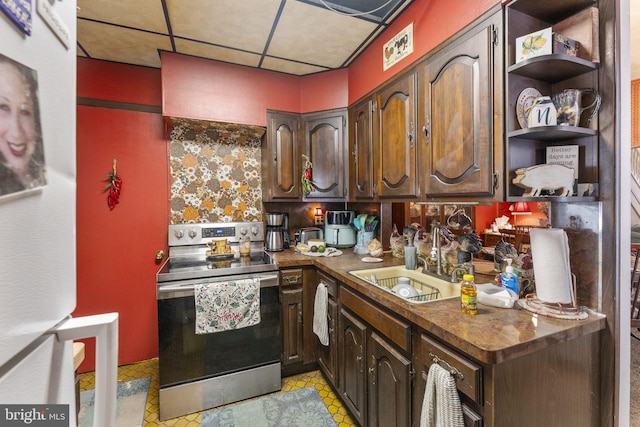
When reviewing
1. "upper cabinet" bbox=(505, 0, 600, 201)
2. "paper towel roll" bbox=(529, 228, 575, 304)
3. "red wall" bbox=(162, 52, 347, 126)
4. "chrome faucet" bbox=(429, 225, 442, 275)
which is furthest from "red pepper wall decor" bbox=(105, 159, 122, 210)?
"paper towel roll" bbox=(529, 228, 575, 304)

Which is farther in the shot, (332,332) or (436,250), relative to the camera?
(332,332)

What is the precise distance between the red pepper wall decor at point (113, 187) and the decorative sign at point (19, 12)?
2.39m

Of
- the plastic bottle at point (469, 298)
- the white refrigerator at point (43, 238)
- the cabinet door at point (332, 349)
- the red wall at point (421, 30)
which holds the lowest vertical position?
the cabinet door at point (332, 349)

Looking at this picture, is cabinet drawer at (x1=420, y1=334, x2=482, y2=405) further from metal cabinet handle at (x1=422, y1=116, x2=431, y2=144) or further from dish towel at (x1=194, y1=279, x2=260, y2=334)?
dish towel at (x1=194, y1=279, x2=260, y2=334)

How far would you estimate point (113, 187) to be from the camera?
7.57 feet

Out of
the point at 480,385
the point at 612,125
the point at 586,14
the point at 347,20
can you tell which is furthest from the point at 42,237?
the point at 347,20

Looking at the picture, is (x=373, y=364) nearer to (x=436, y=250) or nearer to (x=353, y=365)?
(x=353, y=365)

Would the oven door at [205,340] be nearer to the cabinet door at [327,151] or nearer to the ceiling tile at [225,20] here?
the cabinet door at [327,151]

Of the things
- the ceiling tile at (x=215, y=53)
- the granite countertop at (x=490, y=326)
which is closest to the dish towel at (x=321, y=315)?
the granite countertop at (x=490, y=326)

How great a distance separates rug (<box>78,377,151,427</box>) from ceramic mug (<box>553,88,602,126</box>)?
2780 millimetres

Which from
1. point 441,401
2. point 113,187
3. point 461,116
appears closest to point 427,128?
point 461,116

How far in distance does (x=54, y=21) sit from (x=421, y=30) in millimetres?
1752

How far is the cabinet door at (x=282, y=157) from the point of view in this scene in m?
2.48

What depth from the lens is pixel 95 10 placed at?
5.58 ft
